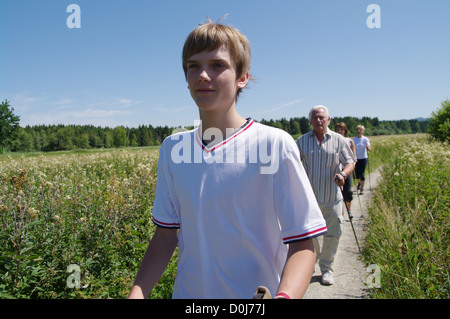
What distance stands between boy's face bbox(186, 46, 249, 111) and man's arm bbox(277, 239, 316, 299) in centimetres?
66

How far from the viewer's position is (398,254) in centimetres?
390

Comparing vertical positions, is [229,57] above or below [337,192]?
above

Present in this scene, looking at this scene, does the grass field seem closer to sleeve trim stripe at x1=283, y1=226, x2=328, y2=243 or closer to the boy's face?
the boy's face

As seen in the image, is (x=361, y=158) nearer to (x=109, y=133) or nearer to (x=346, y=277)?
(x=346, y=277)

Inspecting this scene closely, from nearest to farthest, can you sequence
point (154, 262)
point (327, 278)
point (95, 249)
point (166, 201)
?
point (154, 262) → point (166, 201) → point (95, 249) → point (327, 278)

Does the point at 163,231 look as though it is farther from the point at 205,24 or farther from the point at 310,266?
the point at 205,24

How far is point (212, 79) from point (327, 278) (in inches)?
163

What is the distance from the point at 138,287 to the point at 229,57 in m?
1.03

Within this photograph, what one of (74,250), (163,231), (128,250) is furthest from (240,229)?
(128,250)

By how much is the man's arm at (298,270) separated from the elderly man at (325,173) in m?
3.82

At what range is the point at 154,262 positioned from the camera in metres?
1.39

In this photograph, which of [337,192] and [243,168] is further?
[337,192]

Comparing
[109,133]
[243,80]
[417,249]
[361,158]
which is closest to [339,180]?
[417,249]

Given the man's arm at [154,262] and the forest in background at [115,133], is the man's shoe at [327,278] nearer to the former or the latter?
the man's arm at [154,262]
